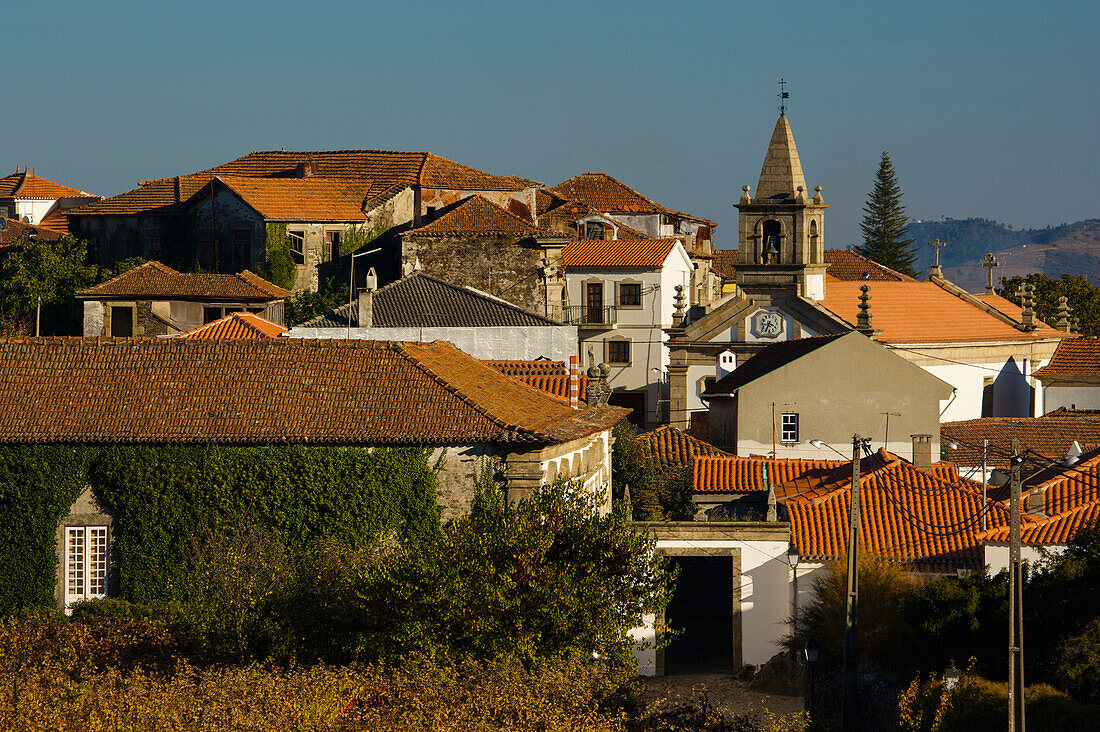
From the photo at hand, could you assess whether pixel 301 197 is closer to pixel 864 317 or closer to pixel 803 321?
pixel 803 321

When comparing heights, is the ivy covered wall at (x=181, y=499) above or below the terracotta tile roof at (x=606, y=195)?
below

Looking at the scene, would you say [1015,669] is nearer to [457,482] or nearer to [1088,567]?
[1088,567]

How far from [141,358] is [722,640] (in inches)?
517

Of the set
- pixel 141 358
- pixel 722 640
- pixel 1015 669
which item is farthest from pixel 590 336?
pixel 1015 669

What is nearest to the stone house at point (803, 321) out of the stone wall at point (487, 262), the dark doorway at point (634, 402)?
the dark doorway at point (634, 402)

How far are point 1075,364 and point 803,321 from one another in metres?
13.9

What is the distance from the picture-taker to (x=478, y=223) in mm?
54375

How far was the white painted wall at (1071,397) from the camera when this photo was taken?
58.3m

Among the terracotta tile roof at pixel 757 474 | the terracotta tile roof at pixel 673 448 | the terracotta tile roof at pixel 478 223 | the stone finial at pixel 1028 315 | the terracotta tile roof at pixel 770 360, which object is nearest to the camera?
the terracotta tile roof at pixel 757 474

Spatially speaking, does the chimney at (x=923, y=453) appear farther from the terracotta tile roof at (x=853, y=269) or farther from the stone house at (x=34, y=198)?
the stone house at (x=34, y=198)

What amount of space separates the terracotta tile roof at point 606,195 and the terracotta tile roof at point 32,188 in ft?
111

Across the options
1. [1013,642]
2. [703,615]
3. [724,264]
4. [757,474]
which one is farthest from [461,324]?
[724,264]

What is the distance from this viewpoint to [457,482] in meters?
23.1

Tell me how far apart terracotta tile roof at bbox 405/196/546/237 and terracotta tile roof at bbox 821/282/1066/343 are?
500 inches
